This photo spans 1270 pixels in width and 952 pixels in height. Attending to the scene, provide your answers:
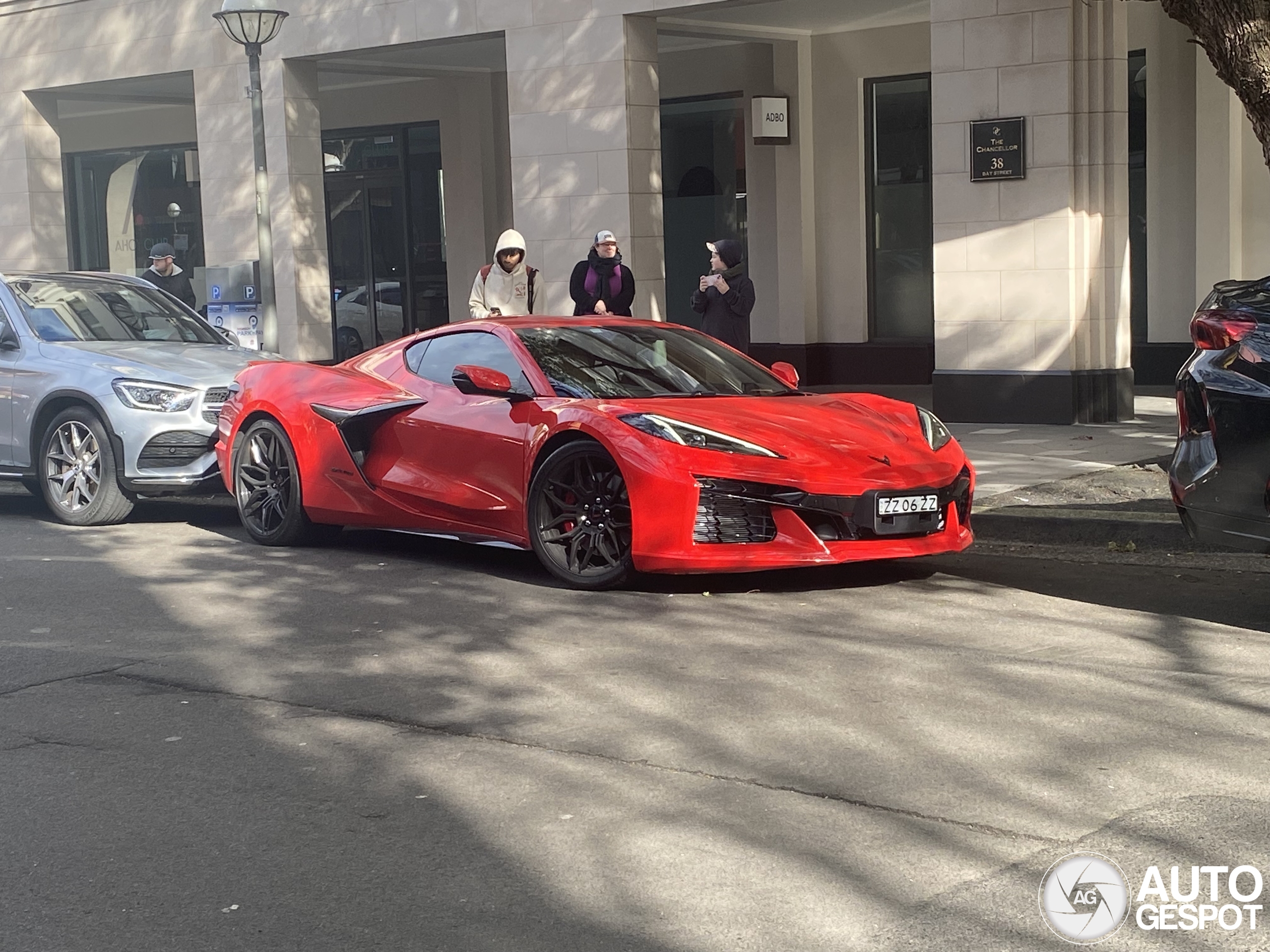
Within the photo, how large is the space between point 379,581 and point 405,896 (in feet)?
14.6

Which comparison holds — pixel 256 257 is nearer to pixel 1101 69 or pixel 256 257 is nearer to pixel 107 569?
pixel 1101 69

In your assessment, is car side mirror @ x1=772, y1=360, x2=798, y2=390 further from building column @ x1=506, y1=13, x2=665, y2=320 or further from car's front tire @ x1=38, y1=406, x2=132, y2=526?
building column @ x1=506, y1=13, x2=665, y2=320

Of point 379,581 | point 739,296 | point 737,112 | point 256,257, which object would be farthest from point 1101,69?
point 256,257

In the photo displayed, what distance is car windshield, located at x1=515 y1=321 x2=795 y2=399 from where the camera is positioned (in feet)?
27.2

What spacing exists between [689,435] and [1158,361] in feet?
36.0

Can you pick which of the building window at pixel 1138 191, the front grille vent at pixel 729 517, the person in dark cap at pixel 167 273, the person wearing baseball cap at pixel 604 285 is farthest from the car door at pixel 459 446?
the building window at pixel 1138 191

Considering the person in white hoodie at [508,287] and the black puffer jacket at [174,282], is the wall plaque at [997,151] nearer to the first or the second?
the person in white hoodie at [508,287]

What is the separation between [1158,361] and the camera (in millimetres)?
17203

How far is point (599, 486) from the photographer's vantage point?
7785mm

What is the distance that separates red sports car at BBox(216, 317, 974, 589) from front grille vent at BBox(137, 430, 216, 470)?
22.8 inches

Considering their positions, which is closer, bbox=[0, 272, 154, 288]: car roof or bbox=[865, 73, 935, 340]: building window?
bbox=[0, 272, 154, 288]: car roof

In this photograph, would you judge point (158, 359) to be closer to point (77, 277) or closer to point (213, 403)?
point (213, 403)

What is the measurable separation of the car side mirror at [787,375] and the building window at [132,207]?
734 inches

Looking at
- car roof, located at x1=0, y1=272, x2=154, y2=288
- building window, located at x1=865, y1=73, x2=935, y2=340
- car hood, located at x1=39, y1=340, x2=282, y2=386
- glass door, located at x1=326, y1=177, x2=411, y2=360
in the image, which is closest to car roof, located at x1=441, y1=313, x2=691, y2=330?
car hood, located at x1=39, y1=340, x2=282, y2=386
